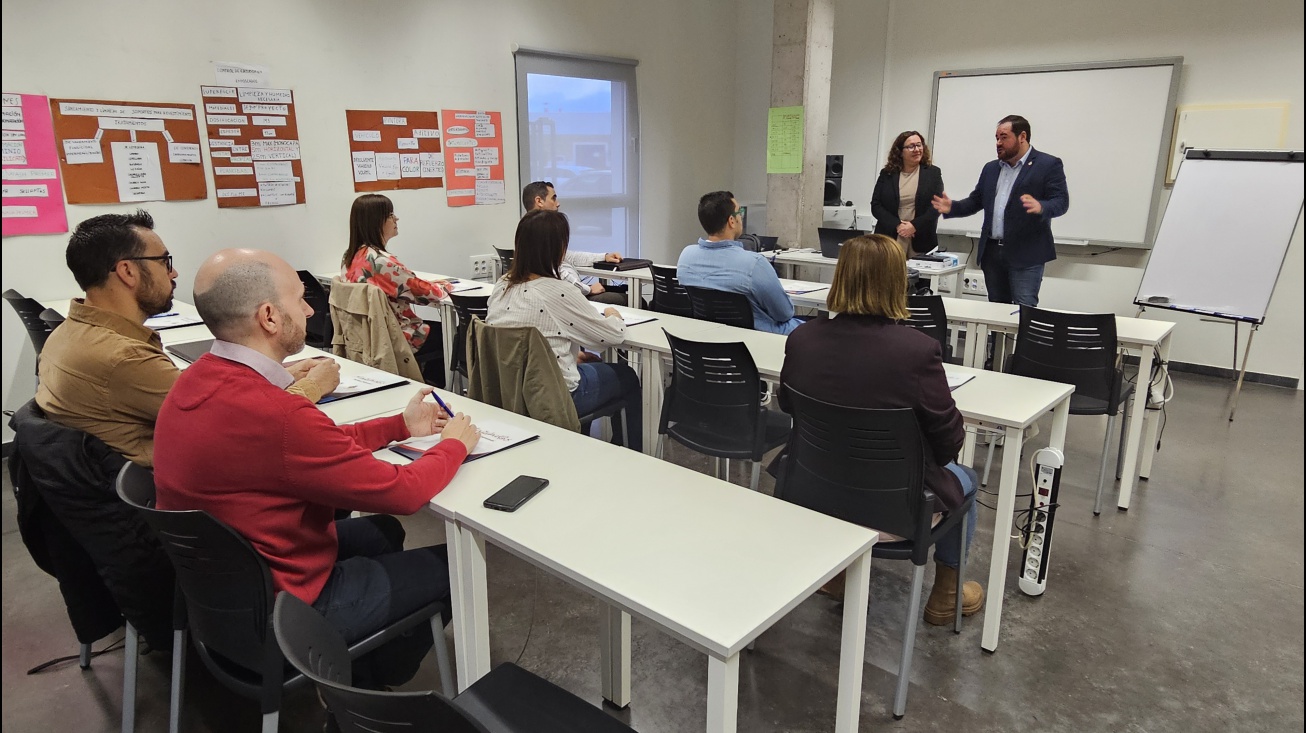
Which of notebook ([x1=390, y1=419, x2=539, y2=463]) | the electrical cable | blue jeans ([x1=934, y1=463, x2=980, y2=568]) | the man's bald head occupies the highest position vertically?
the man's bald head

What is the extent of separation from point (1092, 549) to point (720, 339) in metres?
1.69

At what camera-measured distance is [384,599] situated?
5.84ft

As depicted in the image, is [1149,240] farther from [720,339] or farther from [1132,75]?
[720,339]

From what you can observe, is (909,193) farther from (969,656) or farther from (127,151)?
(127,151)

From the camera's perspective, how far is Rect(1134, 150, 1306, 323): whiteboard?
4.70 m

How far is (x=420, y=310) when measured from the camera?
228 inches

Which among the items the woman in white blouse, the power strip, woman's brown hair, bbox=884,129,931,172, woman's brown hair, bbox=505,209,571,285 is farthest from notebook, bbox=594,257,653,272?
the power strip

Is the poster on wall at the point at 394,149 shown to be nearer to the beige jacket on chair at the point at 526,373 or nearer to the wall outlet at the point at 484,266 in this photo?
the wall outlet at the point at 484,266

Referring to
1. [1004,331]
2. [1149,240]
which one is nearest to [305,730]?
[1004,331]

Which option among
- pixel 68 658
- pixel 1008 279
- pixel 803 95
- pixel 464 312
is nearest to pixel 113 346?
pixel 68 658

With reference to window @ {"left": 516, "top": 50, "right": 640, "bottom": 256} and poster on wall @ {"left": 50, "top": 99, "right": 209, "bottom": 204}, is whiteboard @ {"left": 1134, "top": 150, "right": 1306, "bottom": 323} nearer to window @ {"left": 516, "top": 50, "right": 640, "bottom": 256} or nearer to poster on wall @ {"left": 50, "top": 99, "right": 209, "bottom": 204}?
window @ {"left": 516, "top": 50, "right": 640, "bottom": 256}

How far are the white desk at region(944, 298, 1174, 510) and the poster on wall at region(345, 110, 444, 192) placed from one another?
141 inches

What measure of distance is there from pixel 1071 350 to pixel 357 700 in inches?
128

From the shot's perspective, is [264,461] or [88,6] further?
[88,6]
